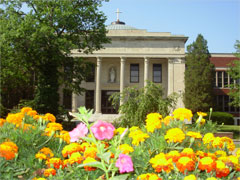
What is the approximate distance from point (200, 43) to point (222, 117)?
10.5 m

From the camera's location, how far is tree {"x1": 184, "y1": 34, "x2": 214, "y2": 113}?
39.8 meters

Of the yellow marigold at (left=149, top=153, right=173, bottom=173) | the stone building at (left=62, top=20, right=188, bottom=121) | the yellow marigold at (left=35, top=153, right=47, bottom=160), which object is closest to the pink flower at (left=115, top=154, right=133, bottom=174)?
the yellow marigold at (left=149, top=153, right=173, bottom=173)

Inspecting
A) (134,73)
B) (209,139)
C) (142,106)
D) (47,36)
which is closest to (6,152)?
(209,139)

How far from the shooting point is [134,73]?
50594 mm

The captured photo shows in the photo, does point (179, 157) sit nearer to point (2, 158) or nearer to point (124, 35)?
point (2, 158)

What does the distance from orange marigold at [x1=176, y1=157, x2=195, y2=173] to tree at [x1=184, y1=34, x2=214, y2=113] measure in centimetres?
3695

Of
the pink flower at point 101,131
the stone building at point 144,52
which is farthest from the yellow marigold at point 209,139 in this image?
the stone building at point 144,52

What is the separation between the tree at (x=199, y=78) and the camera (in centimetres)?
3983

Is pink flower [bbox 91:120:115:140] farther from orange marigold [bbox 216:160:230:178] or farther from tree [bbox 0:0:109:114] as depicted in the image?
tree [bbox 0:0:109:114]

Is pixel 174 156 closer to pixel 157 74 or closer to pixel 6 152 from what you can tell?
pixel 6 152

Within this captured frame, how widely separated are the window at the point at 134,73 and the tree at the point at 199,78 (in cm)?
1098

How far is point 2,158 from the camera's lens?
3.94m

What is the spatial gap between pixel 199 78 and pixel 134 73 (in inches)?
529

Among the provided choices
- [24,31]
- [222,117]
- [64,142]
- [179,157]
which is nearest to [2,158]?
[64,142]
